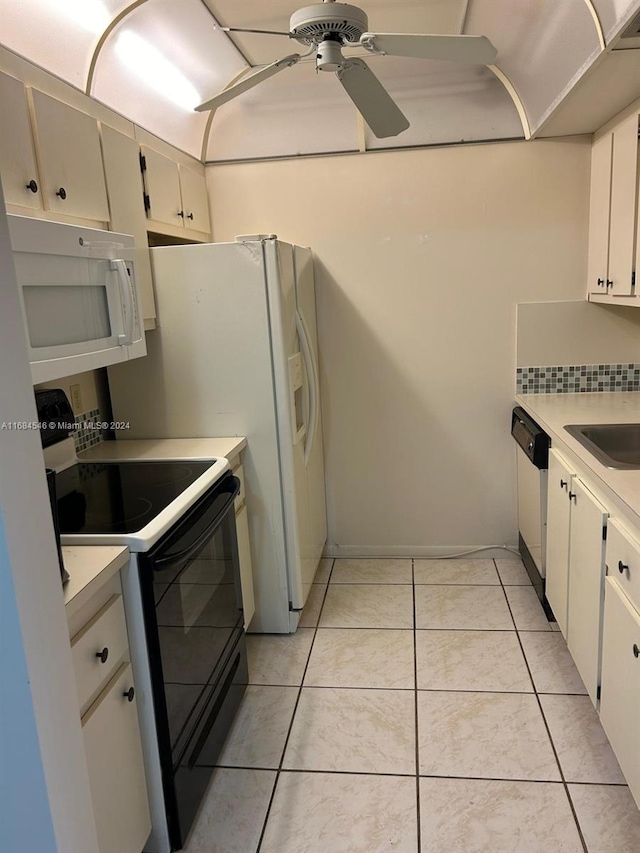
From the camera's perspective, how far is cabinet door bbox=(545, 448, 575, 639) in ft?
7.72

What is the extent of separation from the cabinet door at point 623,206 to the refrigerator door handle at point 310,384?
1314mm

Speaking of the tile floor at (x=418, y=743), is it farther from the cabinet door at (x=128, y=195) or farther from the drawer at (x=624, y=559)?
the cabinet door at (x=128, y=195)

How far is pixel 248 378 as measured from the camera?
2623 mm

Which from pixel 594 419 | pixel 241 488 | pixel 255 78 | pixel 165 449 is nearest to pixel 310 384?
pixel 241 488

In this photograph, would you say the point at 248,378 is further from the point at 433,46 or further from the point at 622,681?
the point at 622,681

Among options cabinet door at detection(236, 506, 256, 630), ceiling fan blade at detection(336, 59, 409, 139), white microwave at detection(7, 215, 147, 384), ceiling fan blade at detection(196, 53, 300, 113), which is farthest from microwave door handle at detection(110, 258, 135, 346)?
cabinet door at detection(236, 506, 256, 630)

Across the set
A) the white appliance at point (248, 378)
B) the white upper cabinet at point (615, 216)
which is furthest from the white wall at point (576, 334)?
the white appliance at point (248, 378)

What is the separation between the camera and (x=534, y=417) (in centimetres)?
290

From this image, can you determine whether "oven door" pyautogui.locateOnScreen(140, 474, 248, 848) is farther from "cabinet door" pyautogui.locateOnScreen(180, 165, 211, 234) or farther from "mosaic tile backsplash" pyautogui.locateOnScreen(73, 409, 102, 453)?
"cabinet door" pyautogui.locateOnScreen(180, 165, 211, 234)

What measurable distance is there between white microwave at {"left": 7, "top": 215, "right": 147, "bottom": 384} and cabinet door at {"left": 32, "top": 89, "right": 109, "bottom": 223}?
18 centimetres

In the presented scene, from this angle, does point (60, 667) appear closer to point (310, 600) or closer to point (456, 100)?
point (310, 600)

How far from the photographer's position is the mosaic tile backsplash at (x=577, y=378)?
127 inches

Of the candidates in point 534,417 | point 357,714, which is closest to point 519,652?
point 357,714

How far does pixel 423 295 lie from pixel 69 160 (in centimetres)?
188
